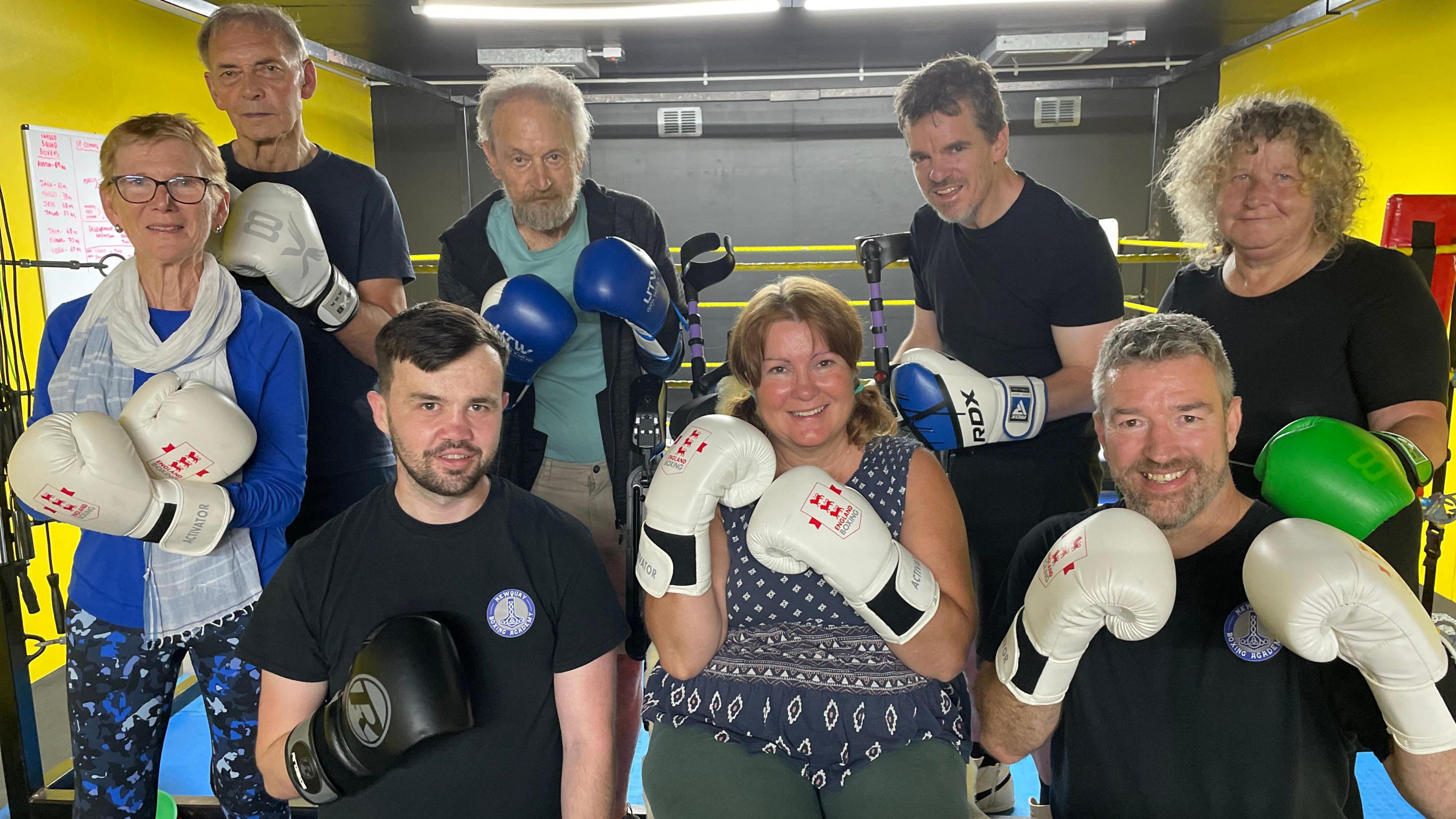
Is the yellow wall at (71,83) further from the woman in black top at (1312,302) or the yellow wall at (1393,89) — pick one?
the yellow wall at (1393,89)

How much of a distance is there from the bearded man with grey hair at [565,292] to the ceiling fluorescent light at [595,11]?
3.53 meters

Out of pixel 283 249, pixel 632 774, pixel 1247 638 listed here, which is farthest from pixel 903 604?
pixel 632 774

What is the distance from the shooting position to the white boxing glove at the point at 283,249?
1.94 meters

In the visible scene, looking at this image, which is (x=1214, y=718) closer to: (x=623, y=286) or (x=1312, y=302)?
(x=1312, y=302)

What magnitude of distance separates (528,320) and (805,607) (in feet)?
2.72

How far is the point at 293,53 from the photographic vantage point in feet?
7.13

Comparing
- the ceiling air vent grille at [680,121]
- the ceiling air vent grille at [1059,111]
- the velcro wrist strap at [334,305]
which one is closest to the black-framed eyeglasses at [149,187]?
the velcro wrist strap at [334,305]

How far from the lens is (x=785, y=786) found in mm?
1452

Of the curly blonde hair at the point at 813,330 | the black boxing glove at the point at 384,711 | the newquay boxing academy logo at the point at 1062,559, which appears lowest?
the black boxing glove at the point at 384,711

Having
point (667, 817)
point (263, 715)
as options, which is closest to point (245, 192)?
point (263, 715)

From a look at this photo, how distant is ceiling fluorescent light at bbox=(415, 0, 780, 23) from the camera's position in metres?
5.28

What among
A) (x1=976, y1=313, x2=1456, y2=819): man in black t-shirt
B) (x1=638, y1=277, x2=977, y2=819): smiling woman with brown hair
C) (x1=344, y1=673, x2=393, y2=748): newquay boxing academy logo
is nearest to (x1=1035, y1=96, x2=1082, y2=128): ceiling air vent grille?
(x1=638, y1=277, x2=977, y2=819): smiling woman with brown hair

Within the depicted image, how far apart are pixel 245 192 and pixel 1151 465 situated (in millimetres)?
1916

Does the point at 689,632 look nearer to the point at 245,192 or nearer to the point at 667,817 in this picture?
the point at 667,817
